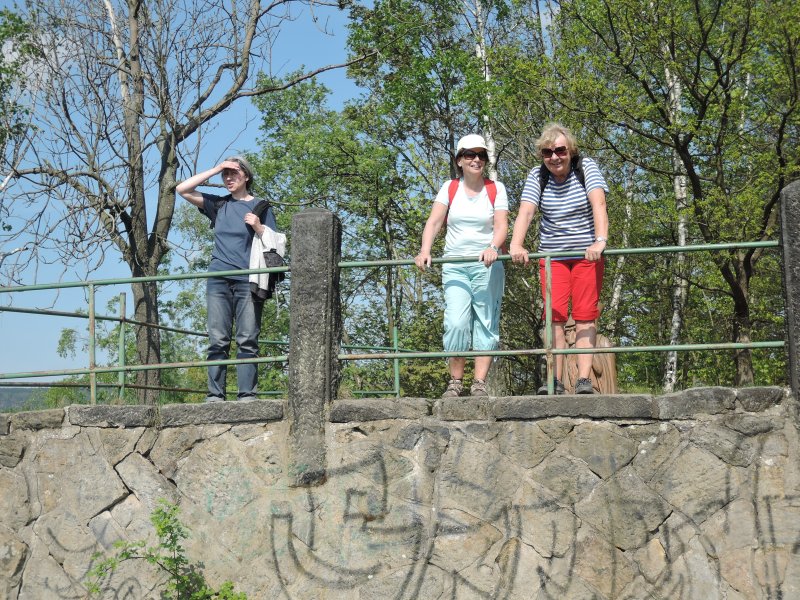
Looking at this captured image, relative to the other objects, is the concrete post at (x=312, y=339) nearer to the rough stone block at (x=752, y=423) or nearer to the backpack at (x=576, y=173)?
the backpack at (x=576, y=173)

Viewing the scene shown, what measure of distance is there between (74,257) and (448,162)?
13.3m

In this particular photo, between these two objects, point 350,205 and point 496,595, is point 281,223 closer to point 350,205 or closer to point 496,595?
point 350,205

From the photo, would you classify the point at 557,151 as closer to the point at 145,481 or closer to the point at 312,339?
the point at 312,339

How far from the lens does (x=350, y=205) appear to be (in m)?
23.8

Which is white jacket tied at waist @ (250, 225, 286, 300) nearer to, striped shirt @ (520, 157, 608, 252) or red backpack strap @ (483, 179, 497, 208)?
red backpack strap @ (483, 179, 497, 208)

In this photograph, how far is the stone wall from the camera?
529cm

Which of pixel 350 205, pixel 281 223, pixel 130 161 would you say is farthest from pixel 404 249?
pixel 130 161

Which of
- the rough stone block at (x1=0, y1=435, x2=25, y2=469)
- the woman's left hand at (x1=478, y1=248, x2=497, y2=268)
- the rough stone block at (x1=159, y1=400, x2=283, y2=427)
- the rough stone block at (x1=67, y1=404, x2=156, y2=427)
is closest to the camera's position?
the woman's left hand at (x1=478, y1=248, x2=497, y2=268)

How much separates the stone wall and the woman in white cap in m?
0.39

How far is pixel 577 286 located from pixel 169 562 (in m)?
3.13

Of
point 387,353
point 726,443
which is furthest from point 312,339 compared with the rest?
point 726,443

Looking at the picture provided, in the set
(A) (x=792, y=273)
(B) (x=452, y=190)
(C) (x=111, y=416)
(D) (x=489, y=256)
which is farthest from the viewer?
(C) (x=111, y=416)

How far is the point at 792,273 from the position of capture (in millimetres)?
5301

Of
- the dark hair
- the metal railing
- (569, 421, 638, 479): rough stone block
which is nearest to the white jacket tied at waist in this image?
the metal railing
